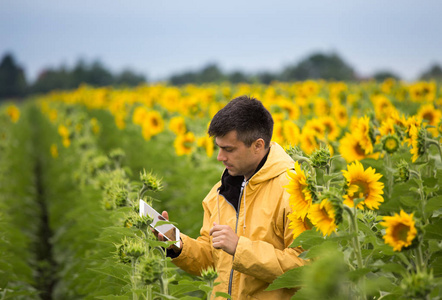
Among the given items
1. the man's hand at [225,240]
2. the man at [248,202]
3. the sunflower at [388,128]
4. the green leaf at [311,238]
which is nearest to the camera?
the green leaf at [311,238]

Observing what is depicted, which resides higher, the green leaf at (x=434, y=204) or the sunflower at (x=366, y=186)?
the sunflower at (x=366, y=186)

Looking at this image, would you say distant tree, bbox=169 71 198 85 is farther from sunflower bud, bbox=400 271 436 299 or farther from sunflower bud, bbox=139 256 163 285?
sunflower bud, bbox=400 271 436 299

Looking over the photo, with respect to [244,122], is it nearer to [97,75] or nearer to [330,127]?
[330,127]

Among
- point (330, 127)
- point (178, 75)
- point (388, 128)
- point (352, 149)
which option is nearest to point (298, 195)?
point (388, 128)

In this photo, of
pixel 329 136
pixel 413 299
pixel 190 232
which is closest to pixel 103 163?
pixel 190 232

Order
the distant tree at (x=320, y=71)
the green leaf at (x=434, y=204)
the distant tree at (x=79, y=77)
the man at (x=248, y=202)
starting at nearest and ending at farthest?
the green leaf at (x=434, y=204)
the man at (x=248, y=202)
the distant tree at (x=320, y=71)
the distant tree at (x=79, y=77)

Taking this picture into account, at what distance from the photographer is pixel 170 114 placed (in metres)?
Answer: 9.31

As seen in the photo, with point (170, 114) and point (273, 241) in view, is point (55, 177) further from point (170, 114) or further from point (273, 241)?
point (273, 241)

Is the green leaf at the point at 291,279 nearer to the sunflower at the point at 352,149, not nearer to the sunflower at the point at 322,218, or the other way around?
the sunflower at the point at 322,218

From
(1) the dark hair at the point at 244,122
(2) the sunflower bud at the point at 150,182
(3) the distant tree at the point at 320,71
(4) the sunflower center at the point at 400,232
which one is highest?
(3) the distant tree at the point at 320,71

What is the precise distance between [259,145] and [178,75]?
103 ft

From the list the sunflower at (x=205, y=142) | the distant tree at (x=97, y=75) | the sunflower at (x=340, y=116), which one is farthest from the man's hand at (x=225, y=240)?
the distant tree at (x=97, y=75)

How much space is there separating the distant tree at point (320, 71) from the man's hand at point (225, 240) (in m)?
18.5

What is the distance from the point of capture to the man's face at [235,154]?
2822mm
